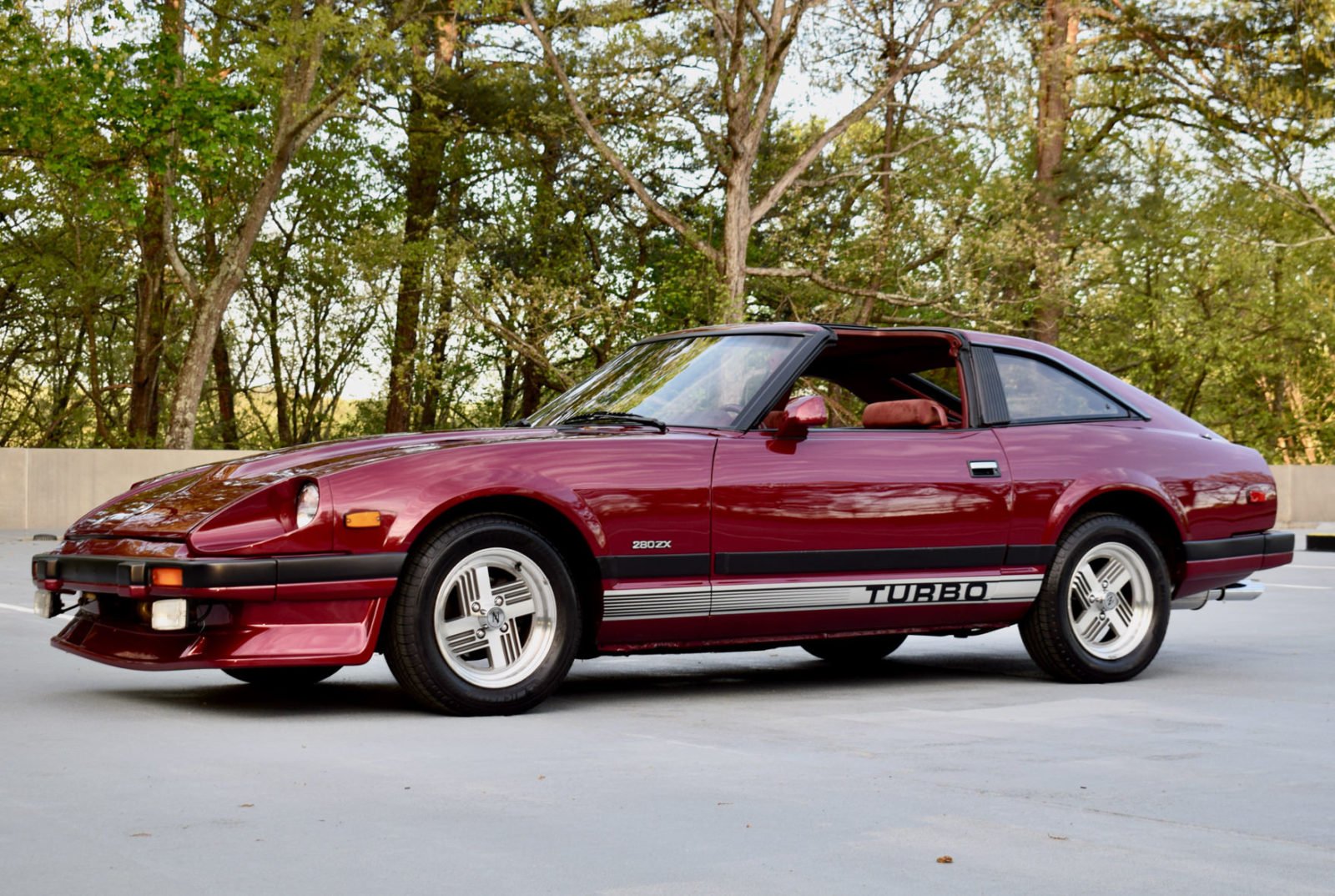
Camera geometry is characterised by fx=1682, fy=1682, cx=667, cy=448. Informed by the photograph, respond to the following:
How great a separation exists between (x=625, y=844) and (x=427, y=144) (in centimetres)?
3473

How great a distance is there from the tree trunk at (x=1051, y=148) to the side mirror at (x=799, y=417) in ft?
83.6

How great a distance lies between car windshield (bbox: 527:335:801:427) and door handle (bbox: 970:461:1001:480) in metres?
0.95

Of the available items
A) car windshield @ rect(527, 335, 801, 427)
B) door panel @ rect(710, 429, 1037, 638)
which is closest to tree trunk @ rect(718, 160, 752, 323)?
car windshield @ rect(527, 335, 801, 427)

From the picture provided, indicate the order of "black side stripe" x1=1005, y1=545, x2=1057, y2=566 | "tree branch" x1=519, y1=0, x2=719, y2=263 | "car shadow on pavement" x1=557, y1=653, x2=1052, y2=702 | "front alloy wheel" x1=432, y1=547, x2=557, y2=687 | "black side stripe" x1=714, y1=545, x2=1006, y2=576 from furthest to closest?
"tree branch" x1=519, y1=0, x2=719, y2=263 < "black side stripe" x1=1005, y1=545, x2=1057, y2=566 < "car shadow on pavement" x1=557, y1=653, x2=1052, y2=702 < "black side stripe" x1=714, y1=545, x2=1006, y2=576 < "front alloy wheel" x1=432, y1=547, x2=557, y2=687

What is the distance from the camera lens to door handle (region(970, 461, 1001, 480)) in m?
7.36

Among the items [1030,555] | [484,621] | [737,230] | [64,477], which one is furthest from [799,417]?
[737,230]

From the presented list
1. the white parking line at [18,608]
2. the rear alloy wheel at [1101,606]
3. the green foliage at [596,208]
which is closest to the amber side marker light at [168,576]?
the rear alloy wheel at [1101,606]

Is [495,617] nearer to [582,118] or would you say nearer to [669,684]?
[669,684]

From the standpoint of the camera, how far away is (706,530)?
661 cm

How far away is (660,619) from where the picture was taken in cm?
656

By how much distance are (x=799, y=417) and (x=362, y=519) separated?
1.85 meters

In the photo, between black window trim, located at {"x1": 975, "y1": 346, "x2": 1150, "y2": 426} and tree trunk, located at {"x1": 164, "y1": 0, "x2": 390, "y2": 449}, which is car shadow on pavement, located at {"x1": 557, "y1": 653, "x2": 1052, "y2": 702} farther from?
tree trunk, located at {"x1": 164, "y1": 0, "x2": 390, "y2": 449}

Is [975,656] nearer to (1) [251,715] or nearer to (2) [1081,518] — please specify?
(2) [1081,518]

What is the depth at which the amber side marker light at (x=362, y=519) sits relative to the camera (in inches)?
234
